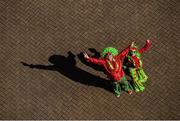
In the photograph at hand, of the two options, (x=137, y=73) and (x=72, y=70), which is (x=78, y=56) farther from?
(x=137, y=73)

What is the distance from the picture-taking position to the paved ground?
9594mm

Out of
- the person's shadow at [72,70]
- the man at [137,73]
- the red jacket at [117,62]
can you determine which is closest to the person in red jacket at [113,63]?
the red jacket at [117,62]

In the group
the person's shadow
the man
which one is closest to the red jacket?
the man

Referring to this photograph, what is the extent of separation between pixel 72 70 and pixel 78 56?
44 centimetres

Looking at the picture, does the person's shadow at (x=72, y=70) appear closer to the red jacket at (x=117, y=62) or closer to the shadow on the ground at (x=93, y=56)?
the shadow on the ground at (x=93, y=56)

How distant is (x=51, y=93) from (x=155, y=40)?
328cm

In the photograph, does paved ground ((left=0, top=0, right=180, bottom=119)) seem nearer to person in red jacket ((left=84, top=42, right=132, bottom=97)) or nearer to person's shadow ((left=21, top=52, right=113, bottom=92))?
person's shadow ((left=21, top=52, right=113, bottom=92))

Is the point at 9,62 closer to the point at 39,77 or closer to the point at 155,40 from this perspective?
the point at 39,77

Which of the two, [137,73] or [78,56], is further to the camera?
[78,56]

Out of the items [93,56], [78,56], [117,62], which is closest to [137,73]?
[117,62]

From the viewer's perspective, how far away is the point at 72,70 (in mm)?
10016

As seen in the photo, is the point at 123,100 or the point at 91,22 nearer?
Answer: the point at 123,100

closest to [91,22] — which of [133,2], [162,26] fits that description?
[133,2]

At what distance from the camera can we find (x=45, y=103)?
9.72 m
